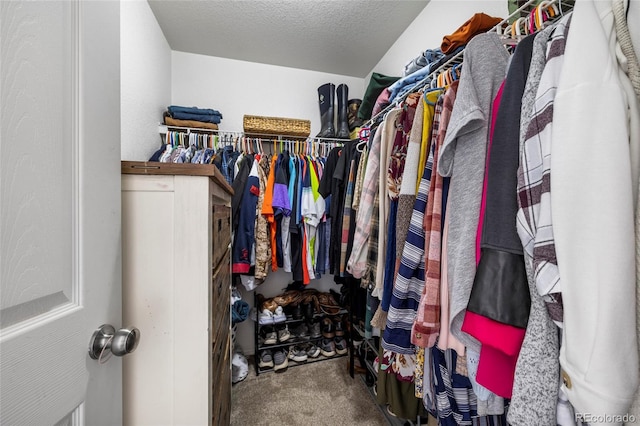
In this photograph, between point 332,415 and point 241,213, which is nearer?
point 332,415

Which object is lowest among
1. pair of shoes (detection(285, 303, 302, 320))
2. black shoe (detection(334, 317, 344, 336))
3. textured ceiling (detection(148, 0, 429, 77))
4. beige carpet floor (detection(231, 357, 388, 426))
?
beige carpet floor (detection(231, 357, 388, 426))

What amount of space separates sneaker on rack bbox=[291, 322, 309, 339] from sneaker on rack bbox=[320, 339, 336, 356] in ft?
0.52

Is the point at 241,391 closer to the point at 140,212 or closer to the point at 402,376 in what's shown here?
the point at 402,376

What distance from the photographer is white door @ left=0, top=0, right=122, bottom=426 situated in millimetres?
260

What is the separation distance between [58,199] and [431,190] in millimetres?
801

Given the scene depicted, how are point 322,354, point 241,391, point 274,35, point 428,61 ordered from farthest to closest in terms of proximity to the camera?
point 322,354 < point 274,35 < point 241,391 < point 428,61

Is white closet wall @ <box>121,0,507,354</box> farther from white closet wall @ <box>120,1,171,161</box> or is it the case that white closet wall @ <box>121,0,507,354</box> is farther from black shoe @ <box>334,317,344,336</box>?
black shoe @ <box>334,317,344,336</box>

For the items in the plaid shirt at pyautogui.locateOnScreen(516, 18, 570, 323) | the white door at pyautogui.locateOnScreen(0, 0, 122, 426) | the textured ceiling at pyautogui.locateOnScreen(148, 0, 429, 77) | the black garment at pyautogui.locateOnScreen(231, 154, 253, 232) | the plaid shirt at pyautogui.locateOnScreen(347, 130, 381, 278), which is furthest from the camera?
the black garment at pyautogui.locateOnScreen(231, 154, 253, 232)

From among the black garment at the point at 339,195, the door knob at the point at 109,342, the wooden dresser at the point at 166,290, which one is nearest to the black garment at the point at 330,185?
the black garment at the point at 339,195

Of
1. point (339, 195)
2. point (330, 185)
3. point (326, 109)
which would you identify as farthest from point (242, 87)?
point (339, 195)

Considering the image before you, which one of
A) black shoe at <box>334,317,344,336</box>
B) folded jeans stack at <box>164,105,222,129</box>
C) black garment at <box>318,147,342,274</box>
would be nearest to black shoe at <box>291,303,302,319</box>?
black shoe at <box>334,317,344,336</box>

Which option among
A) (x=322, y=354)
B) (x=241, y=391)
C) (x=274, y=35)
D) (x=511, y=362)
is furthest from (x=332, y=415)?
(x=274, y=35)

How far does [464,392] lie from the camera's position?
0.61 m

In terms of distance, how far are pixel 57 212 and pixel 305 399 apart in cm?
163
